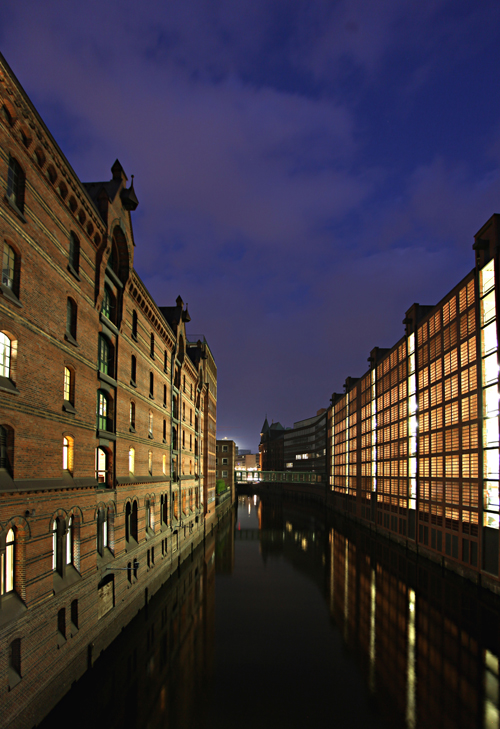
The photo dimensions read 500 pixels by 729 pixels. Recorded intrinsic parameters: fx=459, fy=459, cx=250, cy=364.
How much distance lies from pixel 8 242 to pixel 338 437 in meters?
88.6

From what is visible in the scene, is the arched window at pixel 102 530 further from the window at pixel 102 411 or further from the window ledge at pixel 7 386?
the window ledge at pixel 7 386

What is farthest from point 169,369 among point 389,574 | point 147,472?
point 389,574

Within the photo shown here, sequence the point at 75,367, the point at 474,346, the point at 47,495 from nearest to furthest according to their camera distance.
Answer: the point at 47,495 → the point at 75,367 → the point at 474,346

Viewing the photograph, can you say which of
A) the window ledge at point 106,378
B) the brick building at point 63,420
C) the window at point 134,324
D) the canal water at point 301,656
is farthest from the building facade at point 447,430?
the window ledge at point 106,378

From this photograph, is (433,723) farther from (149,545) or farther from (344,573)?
(344,573)

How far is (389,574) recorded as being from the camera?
36750mm

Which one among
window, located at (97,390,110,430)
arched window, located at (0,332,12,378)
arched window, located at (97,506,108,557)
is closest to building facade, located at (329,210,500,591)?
arched window, located at (97,506,108,557)

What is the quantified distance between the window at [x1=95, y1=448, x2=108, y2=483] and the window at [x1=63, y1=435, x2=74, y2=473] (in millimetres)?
3570

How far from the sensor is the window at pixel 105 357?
20.8 meters

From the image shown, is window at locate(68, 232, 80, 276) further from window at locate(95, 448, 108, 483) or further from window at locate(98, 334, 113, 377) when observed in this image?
window at locate(95, 448, 108, 483)

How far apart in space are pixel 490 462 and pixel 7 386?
1201 inches

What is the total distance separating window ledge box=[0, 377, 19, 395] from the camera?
12.1 meters

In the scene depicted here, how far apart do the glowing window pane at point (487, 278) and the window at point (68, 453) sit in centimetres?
2907

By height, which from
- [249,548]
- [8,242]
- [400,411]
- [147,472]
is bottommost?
[249,548]
